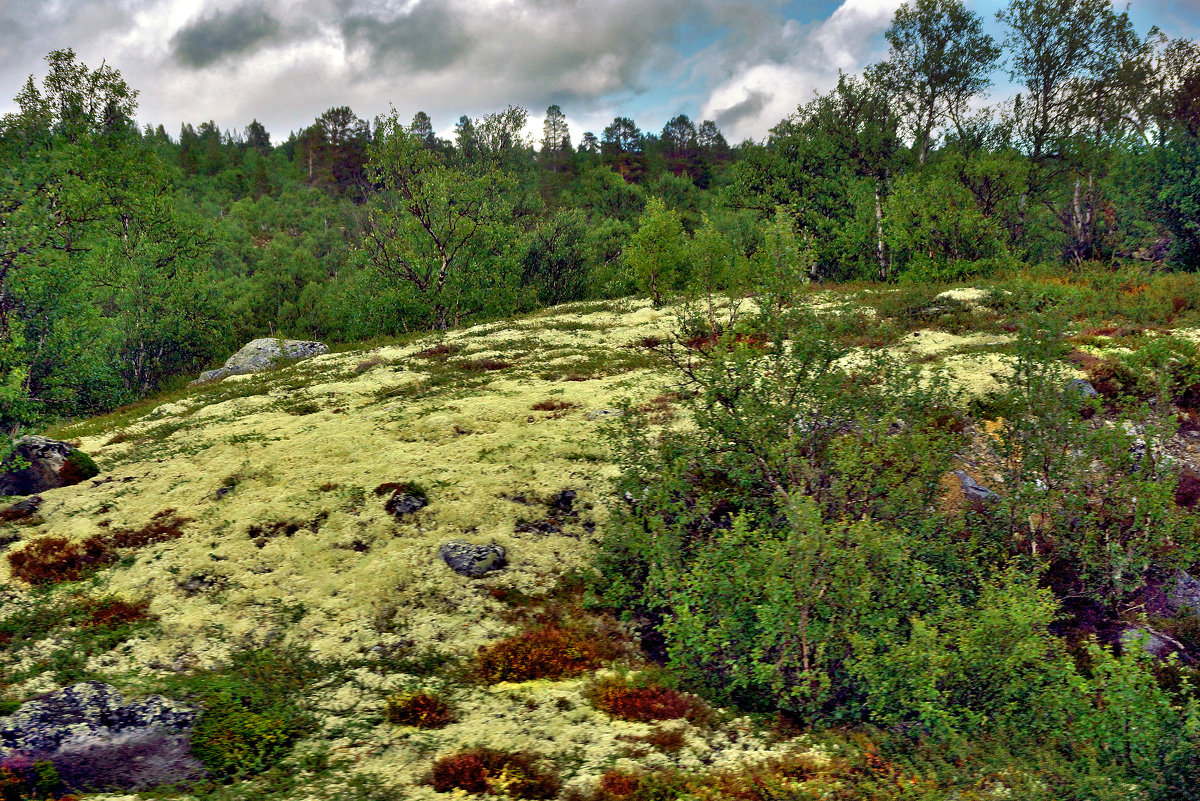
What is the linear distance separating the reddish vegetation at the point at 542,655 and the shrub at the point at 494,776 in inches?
94.4

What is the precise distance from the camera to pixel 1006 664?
31.7 feet

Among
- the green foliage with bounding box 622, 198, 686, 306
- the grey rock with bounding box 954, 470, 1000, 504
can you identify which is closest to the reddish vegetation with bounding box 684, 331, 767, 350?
the grey rock with bounding box 954, 470, 1000, 504

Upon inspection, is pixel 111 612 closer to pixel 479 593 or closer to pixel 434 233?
pixel 479 593

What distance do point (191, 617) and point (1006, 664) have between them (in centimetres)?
1507

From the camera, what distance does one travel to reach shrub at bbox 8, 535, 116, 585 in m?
14.7

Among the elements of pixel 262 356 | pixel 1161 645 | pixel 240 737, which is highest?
pixel 262 356

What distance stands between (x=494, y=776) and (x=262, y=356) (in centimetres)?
3798

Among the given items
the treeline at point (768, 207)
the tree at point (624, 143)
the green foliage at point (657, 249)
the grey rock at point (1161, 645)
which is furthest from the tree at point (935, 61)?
the tree at point (624, 143)

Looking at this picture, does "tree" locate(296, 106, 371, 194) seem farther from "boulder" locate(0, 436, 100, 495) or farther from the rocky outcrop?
"boulder" locate(0, 436, 100, 495)

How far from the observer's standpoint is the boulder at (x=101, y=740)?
9133 mm

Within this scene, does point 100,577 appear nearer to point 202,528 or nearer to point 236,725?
point 202,528

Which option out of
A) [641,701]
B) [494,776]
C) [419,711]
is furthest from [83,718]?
[641,701]

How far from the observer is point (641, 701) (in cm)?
1084

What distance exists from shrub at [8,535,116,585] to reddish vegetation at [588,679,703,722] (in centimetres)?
1257
